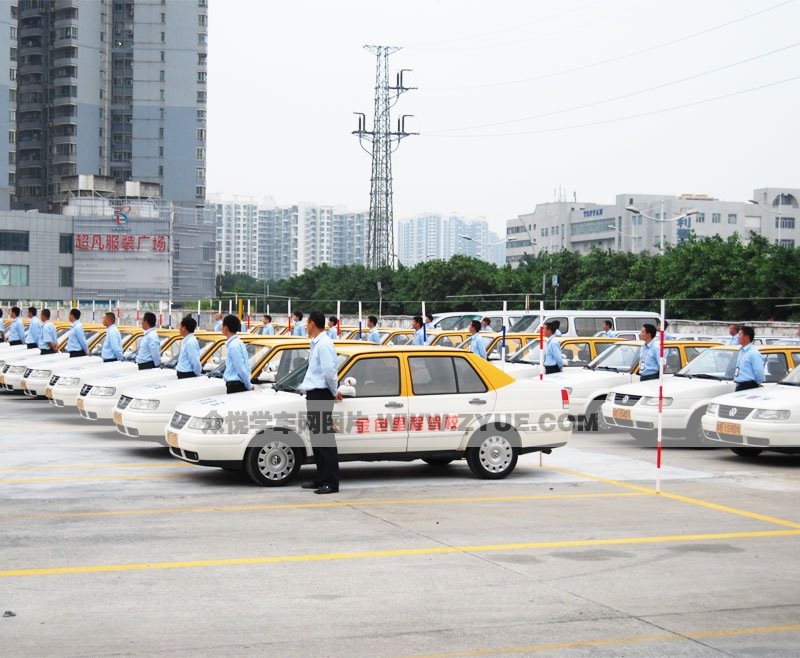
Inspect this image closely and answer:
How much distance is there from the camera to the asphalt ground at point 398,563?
632 centimetres

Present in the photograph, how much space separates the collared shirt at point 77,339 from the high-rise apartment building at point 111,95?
9033 centimetres

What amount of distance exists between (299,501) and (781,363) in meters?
8.74

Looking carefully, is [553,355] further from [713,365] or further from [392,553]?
[392,553]

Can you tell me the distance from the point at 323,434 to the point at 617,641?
5.51 m

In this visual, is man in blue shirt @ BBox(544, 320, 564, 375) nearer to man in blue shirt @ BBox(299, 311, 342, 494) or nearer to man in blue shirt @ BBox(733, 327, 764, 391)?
man in blue shirt @ BBox(733, 327, 764, 391)

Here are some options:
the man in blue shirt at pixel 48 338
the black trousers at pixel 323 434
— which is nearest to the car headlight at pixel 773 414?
the black trousers at pixel 323 434

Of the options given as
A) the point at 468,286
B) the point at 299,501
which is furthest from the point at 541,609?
the point at 468,286

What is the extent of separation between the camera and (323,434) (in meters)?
11.4

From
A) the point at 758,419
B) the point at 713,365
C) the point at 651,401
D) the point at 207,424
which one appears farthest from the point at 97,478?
the point at 713,365

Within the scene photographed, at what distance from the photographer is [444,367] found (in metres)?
12.3

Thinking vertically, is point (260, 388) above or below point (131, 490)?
above

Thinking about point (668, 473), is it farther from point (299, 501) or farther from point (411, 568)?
point (411, 568)

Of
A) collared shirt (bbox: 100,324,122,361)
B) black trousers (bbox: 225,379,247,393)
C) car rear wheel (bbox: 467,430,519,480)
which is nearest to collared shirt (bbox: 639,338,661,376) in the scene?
car rear wheel (bbox: 467,430,519,480)

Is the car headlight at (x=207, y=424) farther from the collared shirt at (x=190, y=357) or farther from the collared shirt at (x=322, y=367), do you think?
the collared shirt at (x=190, y=357)
